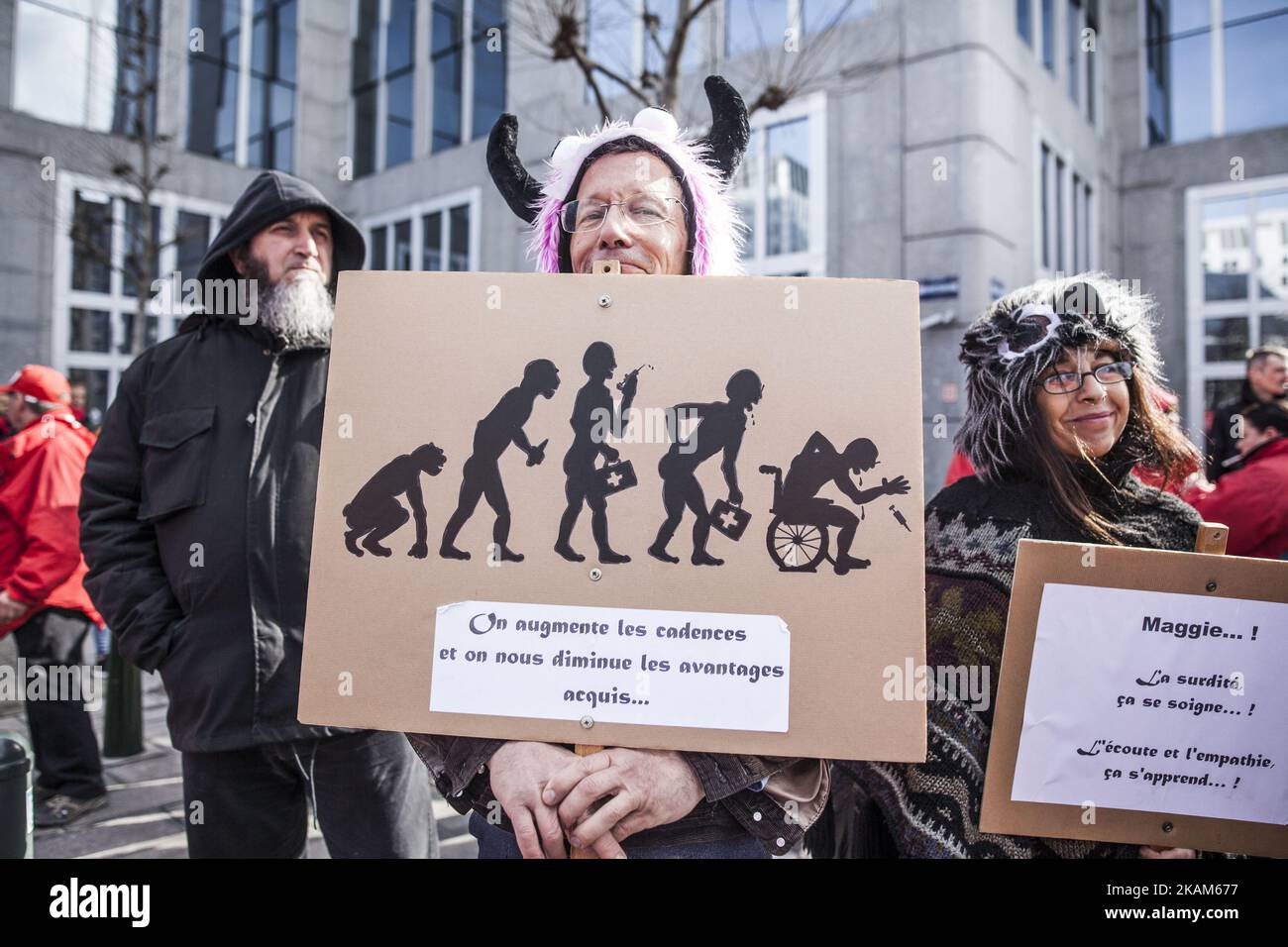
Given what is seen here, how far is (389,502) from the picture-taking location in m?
1.30

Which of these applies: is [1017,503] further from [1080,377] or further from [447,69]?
[447,69]

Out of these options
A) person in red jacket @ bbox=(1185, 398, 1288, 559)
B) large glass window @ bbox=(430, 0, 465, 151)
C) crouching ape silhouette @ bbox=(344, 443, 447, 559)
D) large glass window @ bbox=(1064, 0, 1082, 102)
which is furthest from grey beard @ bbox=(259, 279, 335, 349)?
large glass window @ bbox=(1064, 0, 1082, 102)

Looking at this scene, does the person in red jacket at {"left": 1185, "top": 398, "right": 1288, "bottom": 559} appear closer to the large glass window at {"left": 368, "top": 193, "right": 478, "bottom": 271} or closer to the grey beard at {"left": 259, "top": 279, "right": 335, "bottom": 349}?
the grey beard at {"left": 259, "top": 279, "right": 335, "bottom": 349}

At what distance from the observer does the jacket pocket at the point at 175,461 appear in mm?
2000

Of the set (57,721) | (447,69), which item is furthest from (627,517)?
(447,69)

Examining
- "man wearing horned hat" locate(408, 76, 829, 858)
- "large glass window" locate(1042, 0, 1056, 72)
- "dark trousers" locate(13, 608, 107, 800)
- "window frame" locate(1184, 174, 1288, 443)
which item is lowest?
"dark trousers" locate(13, 608, 107, 800)

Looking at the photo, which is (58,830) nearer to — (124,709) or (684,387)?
(124,709)

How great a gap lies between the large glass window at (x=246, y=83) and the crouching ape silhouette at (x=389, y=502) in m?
12.9

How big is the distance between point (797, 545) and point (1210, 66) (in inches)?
456

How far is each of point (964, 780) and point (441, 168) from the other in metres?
11.5

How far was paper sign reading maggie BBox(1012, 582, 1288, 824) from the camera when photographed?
1396mm

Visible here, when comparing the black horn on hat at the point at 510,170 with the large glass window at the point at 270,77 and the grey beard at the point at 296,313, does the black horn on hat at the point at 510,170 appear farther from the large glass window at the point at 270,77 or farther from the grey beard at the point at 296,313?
the large glass window at the point at 270,77

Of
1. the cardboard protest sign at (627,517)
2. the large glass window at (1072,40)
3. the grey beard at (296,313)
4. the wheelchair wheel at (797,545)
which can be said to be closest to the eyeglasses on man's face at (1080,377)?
the cardboard protest sign at (627,517)

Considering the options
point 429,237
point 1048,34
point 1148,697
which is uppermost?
point 1048,34
